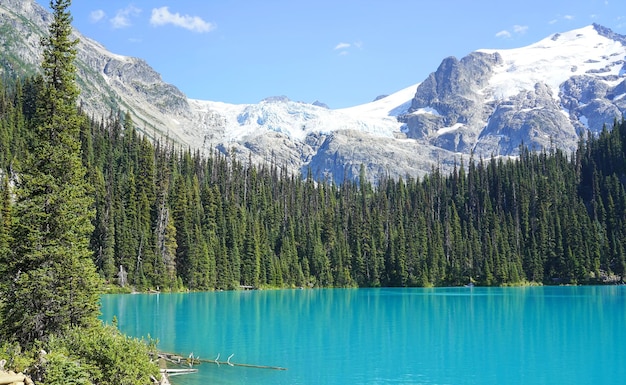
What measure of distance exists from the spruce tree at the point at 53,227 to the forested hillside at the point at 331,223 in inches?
2785

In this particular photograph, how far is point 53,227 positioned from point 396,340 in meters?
26.6

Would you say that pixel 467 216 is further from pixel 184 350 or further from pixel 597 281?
pixel 184 350

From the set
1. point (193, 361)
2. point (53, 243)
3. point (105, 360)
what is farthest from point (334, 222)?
point (105, 360)

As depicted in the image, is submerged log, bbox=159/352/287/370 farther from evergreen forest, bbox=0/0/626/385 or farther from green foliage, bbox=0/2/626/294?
green foliage, bbox=0/2/626/294

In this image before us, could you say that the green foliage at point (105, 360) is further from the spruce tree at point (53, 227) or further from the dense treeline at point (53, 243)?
the spruce tree at point (53, 227)

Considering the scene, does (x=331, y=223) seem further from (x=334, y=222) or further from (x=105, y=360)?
(x=105, y=360)

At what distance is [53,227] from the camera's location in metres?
28.9

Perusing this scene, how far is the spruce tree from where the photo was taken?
27.4 metres

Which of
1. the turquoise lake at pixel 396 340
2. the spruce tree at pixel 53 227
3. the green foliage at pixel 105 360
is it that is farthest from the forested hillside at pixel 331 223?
the green foliage at pixel 105 360

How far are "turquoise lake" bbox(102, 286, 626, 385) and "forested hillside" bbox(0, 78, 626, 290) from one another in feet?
115

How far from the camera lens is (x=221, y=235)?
12525 centimetres

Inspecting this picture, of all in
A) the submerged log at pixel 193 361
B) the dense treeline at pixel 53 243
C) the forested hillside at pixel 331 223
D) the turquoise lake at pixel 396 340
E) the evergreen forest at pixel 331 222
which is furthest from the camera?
the forested hillside at pixel 331 223

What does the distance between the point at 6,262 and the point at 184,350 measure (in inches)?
597

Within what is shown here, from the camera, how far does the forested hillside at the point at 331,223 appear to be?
110 metres
